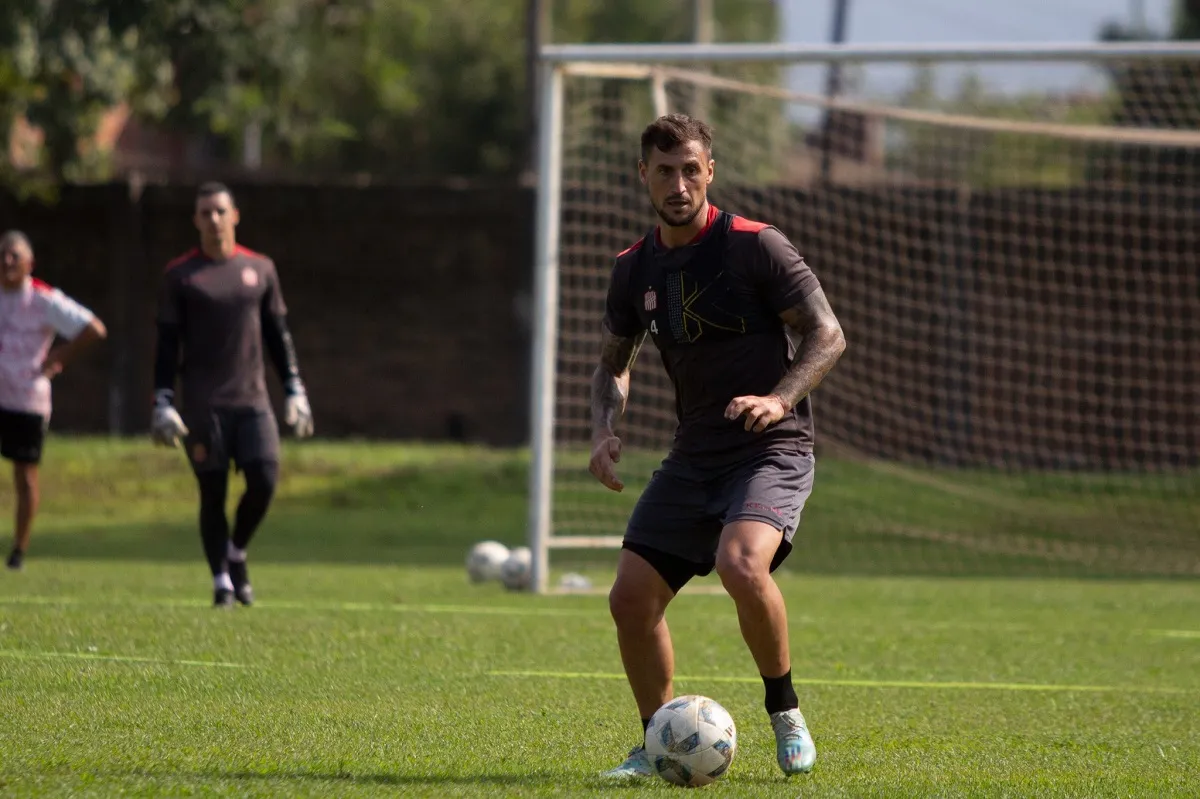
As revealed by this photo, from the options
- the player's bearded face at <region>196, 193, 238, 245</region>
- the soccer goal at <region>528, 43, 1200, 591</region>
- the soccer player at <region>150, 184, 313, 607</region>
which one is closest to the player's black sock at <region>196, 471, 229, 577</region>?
the soccer player at <region>150, 184, 313, 607</region>

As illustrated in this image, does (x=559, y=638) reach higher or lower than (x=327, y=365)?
higher

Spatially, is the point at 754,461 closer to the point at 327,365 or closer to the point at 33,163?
the point at 327,365

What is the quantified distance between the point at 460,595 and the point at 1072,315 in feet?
33.5

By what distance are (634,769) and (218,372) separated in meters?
5.17

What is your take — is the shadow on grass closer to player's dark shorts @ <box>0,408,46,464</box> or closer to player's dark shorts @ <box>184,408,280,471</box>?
player's dark shorts @ <box>184,408,280,471</box>

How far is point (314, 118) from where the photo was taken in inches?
885

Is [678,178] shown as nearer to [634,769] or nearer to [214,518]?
[634,769]

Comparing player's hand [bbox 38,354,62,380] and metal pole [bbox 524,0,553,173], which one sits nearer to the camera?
player's hand [bbox 38,354,62,380]

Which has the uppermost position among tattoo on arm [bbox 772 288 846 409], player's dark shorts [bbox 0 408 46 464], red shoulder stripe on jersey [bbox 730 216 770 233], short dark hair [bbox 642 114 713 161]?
short dark hair [bbox 642 114 713 161]

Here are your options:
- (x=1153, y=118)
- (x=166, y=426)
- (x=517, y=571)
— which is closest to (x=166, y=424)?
(x=166, y=426)

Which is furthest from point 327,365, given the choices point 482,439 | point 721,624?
point 721,624

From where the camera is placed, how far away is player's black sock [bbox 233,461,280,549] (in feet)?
32.7

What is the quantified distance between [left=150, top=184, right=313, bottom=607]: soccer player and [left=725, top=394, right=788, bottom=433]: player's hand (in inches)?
199

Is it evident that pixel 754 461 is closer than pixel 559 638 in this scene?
Yes
